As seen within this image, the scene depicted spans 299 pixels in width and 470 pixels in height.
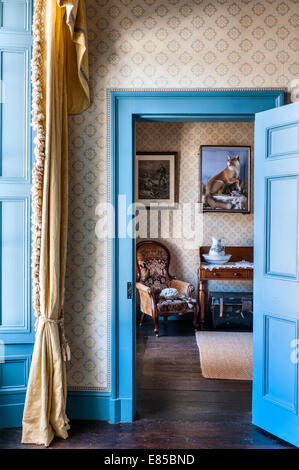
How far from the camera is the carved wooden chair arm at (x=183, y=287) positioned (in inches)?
191

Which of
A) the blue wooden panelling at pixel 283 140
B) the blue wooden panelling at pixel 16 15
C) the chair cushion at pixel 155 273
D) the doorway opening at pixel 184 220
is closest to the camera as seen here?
the blue wooden panelling at pixel 283 140

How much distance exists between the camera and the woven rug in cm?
348

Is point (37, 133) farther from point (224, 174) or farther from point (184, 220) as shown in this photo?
point (224, 174)

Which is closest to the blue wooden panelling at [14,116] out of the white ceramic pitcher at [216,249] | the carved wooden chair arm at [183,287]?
the carved wooden chair arm at [183,287]

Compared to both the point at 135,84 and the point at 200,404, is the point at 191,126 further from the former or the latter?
the point at 200,404

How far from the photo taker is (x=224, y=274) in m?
4.76

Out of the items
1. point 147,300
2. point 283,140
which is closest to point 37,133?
point 283,140

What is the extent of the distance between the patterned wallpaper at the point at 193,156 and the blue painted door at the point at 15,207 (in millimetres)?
3034

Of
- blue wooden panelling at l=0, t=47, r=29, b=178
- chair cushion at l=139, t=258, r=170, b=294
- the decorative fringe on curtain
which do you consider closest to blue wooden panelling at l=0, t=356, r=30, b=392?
the decorative fringe on curtain

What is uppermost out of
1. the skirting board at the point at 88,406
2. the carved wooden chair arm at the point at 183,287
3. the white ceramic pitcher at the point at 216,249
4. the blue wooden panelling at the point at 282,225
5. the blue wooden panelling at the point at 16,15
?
the blue wooden panelling at the point at 16,15

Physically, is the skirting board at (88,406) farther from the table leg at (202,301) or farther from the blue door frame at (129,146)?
the table leg at (202,301)

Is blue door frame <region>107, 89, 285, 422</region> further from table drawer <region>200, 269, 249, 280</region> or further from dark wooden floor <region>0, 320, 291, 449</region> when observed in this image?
table drawer <region>200, 269, 249, 280</region>

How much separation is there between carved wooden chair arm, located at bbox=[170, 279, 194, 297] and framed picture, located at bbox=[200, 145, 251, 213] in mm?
1178

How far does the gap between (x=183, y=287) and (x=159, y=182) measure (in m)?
1.63
